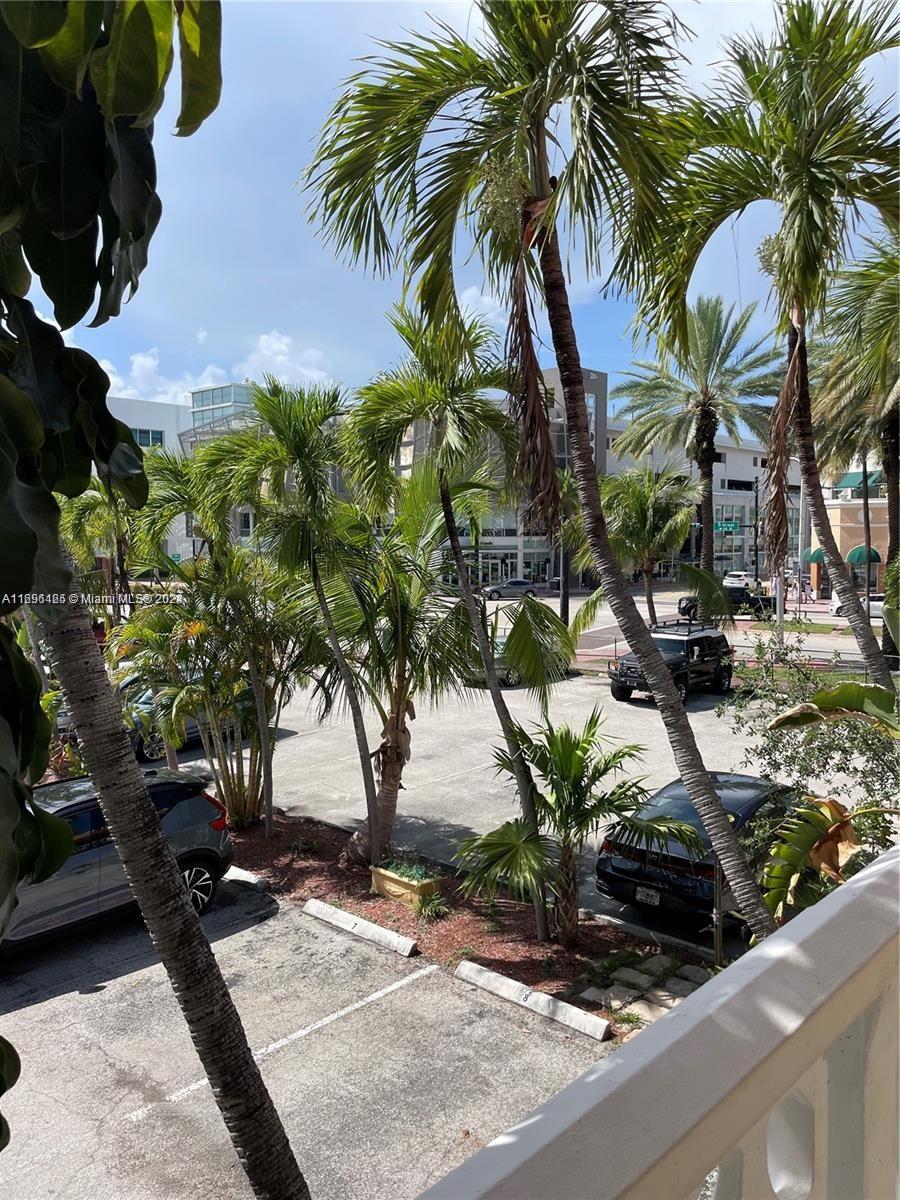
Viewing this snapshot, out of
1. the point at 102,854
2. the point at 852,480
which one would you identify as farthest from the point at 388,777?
the point at 852,480

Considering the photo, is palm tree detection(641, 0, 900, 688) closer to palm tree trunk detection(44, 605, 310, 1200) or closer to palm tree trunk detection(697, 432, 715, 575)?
palm tree trunk detection(44, 605, 310, 1200)

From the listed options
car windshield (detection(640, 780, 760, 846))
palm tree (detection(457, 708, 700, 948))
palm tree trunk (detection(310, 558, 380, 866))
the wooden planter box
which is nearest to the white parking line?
palm tree (detection(457, 708, 700, 948))

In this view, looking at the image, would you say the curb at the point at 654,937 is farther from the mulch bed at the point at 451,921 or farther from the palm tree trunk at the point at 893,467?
the palm tree trunk at the point at 893,467

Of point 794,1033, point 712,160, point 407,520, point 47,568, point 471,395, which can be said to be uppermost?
point 712,160

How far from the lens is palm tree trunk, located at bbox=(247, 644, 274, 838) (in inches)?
420

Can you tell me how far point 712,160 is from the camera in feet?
19.0

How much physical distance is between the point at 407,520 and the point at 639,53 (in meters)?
5.16

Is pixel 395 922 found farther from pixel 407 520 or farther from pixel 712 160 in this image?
pixel 712 160

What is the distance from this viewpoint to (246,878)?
9.57 metres

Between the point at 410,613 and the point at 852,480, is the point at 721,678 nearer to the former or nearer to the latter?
the point at 410,613

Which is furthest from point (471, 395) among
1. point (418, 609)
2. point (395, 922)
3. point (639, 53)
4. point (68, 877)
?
point (68, 877)

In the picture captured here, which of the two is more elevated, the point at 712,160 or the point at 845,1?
the point at 845,1

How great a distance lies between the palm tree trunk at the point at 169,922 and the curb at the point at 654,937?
5.94 metres

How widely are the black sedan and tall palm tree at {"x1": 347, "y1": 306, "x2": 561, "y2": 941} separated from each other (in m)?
0.98
